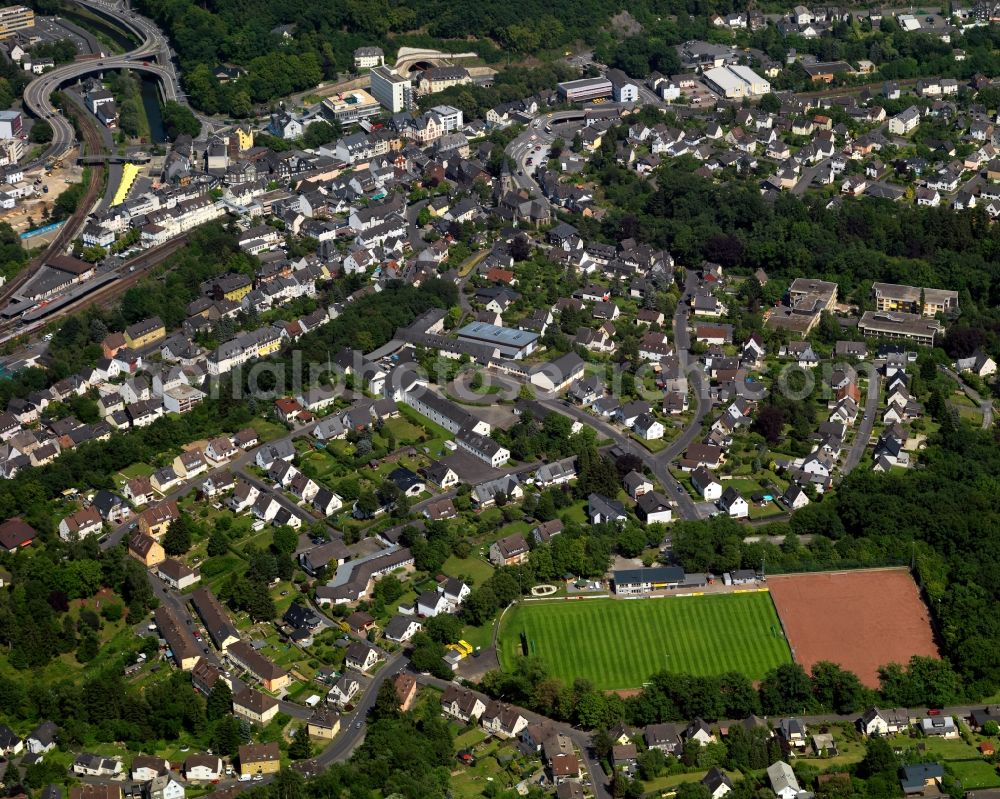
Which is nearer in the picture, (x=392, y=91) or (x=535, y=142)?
(x=535, y=142)

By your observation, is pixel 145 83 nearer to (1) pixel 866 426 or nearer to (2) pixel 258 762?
(1) pixel 866 426

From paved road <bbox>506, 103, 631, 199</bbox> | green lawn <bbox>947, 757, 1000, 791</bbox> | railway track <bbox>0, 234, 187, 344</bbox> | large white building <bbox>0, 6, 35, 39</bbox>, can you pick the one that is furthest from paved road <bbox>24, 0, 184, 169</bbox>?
green lawn <bbox>947, 757, 1000, 791</bbox>

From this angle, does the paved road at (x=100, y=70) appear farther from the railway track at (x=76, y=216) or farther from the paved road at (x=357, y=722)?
the paved road at (x=357, y=722)

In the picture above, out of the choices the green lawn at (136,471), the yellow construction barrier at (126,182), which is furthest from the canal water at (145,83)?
the green lawn at (136,471)

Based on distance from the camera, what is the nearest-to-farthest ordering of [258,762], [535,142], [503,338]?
[258,762] < [503,338] < [535,142]

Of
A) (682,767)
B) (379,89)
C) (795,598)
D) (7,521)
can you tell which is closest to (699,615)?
(795,598)

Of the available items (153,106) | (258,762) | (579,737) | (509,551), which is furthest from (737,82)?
(258,762)

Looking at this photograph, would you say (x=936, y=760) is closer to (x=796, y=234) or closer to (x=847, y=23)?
(x=796, y=234)
